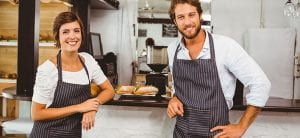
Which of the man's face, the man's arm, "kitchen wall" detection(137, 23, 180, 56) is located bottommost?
the man's arm

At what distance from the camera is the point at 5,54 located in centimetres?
492

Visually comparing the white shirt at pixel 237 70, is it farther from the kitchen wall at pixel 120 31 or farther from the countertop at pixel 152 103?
the kitchen wall at pixel 120 31

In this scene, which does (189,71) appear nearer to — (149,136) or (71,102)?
(71,102)

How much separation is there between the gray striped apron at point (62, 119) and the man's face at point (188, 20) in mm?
593

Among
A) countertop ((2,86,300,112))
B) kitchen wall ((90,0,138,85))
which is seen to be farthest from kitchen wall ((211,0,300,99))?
countertop ((2,86,300,112))

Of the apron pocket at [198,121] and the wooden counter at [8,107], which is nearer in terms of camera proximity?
the apron pocket at [198,121]

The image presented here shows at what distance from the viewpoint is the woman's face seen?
171 cm

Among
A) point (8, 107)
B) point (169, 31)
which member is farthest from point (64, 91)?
point (169, 31)

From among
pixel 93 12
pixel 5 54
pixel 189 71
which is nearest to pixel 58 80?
pixel 189 71

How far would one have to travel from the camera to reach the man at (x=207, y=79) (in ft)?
5.37

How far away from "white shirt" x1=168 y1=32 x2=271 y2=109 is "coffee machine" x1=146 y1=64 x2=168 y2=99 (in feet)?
2.90

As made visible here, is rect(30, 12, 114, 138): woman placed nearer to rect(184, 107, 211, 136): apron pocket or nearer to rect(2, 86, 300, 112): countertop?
rect(184, 107, 211, 136): apron pocket

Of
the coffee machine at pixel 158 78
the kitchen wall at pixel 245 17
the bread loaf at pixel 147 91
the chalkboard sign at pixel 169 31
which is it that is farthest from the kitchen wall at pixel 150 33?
the bread loaf at pixel 147 91

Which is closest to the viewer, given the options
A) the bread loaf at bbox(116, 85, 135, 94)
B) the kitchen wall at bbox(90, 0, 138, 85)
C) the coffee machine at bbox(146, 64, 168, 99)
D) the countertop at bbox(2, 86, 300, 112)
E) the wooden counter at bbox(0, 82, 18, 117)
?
the countertop at bbox(2, 86, 300, 112)
